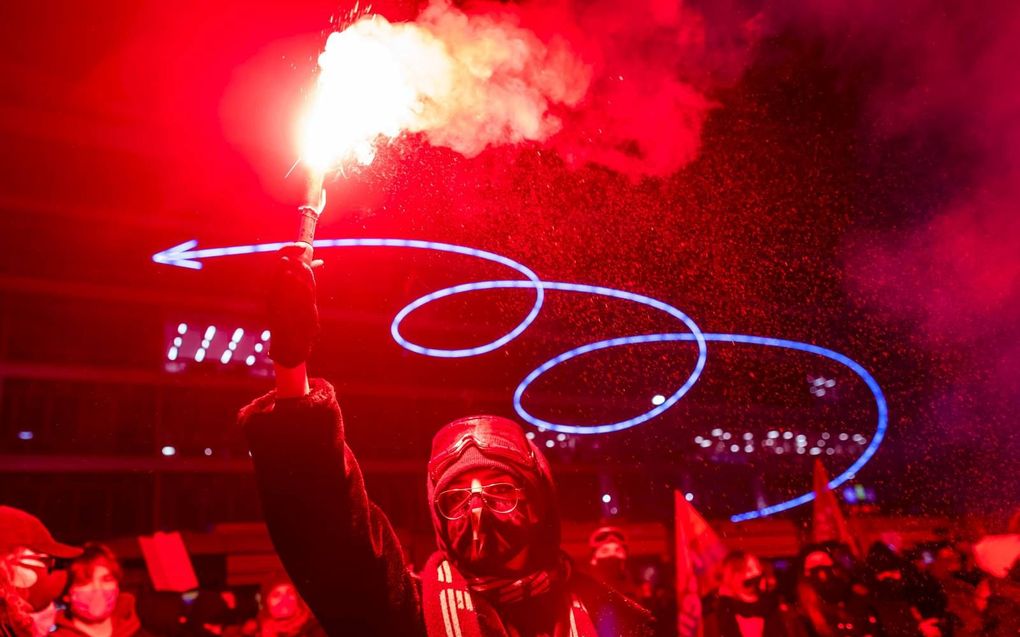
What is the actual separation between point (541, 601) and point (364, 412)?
42.7 meters

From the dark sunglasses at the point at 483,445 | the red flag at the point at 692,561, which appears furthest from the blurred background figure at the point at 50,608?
the red flag at the point at 692,561

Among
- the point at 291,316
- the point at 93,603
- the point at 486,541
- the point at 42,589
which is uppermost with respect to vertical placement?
the point at 291,316

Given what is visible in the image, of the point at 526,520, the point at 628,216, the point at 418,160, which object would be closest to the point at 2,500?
the point at 628,216

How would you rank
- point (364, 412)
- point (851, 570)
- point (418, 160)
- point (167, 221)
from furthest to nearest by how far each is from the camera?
point (364, 412), point (167, 221), point (851, 570), point (418, 160)

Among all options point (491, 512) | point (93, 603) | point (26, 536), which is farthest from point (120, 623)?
point (491, 512)

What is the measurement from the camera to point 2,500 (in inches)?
1334

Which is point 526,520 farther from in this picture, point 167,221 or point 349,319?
point 349,319

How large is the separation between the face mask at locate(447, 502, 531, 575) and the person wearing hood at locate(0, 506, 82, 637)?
3771mm

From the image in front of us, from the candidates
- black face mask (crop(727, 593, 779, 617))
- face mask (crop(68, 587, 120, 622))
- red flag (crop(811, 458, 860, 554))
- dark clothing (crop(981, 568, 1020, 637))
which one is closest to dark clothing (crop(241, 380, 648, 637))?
face mask (crop(68, 587, 120, 622))

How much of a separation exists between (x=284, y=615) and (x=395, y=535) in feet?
15.3

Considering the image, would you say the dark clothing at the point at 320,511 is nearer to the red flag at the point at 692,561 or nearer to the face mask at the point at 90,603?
the face mask at the point at 90,603

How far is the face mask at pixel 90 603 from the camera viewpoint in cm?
562

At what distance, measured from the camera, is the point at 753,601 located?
23.4 feet

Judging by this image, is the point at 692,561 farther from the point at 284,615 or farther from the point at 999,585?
the point at 284,615
